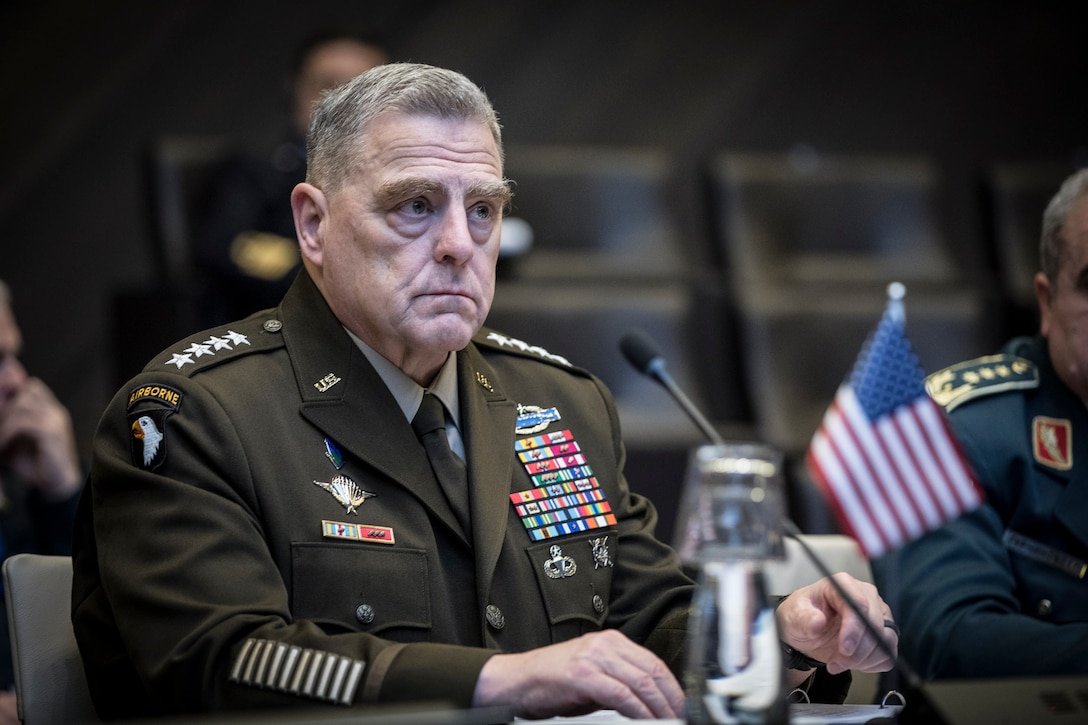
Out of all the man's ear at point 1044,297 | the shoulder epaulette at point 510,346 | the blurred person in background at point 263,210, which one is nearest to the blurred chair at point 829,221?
the blurred person in background at point 263,210

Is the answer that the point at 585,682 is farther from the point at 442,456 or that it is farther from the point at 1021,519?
the point at 1021,519

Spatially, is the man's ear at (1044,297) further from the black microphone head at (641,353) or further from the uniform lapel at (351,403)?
the uniform lapel at (351,403)

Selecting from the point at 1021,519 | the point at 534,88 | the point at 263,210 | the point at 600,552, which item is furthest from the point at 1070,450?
the point at 534,88

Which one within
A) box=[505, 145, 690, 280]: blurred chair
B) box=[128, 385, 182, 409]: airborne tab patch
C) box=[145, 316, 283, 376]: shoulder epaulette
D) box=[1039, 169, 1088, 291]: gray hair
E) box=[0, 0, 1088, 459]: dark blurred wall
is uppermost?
box=[0, 0, 1088, 459]: dark blurred wall

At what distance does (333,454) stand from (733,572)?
700 mm

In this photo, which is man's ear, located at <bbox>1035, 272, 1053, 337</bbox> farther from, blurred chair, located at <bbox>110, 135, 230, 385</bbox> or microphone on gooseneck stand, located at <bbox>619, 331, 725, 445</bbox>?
blurred chair, located at <bbox>110, 135, 230, 385</bbox>

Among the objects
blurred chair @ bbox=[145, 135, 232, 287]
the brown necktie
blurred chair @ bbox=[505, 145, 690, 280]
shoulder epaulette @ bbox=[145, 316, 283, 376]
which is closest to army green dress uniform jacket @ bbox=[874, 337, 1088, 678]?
the brown necktie

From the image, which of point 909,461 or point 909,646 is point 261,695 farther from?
point 909,646

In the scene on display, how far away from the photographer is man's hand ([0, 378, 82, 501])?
2.69m

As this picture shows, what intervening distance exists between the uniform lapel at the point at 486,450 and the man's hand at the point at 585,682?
0.34 metres

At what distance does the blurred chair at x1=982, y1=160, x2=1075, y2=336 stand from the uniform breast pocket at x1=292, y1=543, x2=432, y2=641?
9.77 ft

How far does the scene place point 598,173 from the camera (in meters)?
4.15

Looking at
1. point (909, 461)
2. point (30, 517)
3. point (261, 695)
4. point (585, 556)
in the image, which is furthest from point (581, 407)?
point (30, 517)

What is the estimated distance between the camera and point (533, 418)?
6.83ft
